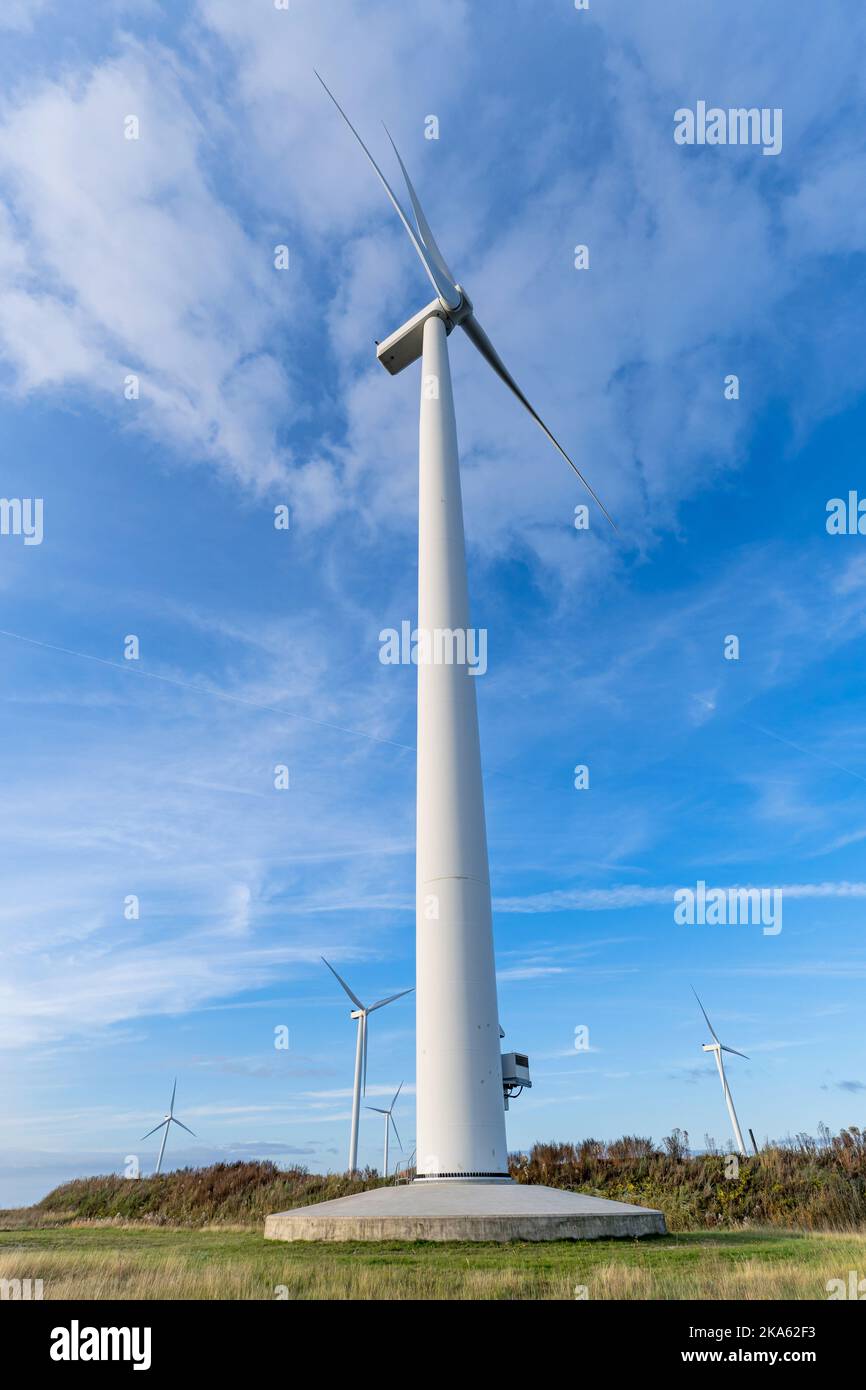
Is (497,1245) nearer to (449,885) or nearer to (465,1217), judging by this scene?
(465,1217)

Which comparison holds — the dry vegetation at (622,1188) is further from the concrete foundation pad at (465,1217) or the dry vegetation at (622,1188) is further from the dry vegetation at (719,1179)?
the concrete foundation pad at (465,1217)

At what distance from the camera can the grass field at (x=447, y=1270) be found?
42.5ft

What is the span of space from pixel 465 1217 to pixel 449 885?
27.4 ft

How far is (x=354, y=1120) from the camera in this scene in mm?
48156

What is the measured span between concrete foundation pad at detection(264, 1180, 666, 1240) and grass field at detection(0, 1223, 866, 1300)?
447 mm

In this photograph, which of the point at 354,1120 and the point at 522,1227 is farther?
the point at 354,1120

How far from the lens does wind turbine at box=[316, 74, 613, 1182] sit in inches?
907

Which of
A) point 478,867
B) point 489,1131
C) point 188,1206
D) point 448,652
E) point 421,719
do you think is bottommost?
point 188,1206

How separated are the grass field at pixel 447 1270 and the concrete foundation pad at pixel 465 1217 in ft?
1.47

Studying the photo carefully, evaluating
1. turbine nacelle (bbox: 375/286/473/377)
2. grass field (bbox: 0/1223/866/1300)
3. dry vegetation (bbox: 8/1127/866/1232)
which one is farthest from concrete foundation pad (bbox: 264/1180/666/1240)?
turbine nacelle (bbox: 375/286/473/377)
